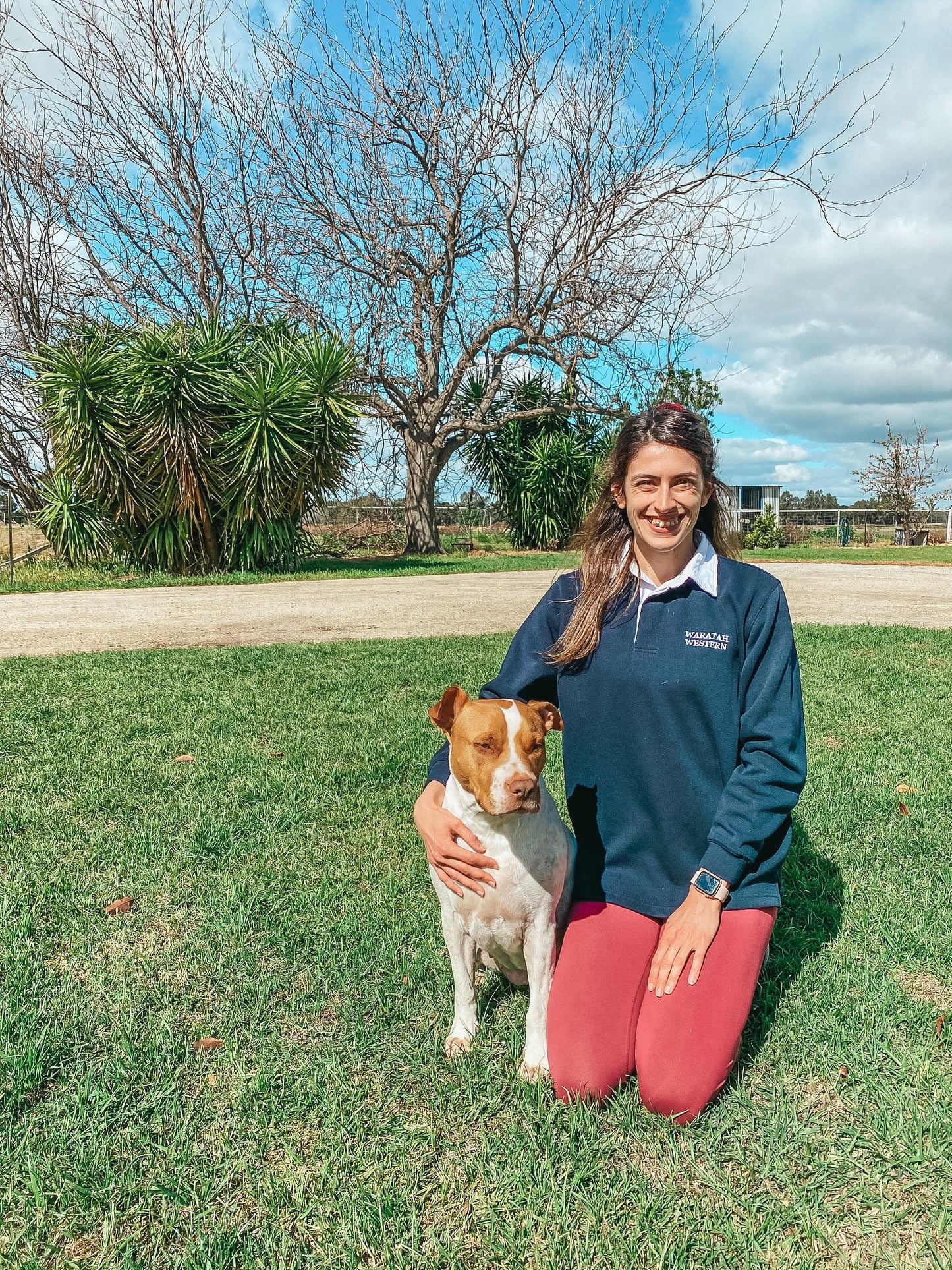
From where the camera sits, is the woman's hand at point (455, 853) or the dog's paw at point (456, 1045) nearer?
the woman's hand at point (455, 853)

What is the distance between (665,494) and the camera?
8.00 ft

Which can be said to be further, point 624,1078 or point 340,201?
point 340,201

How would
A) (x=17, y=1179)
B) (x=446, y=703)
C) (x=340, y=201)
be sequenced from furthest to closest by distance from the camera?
(x=340, y=201) → (x=446, y=703) → (x=17, y=1179)

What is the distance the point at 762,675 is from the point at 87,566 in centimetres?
1620

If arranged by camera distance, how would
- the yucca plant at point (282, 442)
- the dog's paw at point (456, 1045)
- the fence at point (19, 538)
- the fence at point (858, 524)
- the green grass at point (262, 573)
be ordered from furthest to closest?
the fence at point (858, 524) → the fence at point (19, 538) → the yucca plant at point (282, 442) → the green grass at point (262, 573) → the dog's paw at point (456, 1045)

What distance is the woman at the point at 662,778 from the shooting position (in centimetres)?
218

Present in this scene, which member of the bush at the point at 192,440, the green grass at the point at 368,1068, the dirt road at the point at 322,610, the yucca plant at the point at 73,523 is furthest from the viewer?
the yucca plant at the point at 73,523

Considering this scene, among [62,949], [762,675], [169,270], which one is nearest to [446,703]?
[762,675]

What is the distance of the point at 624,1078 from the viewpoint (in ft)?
7.43

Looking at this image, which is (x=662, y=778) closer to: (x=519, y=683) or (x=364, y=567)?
(x=519, y=683)

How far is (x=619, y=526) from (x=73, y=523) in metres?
15.3

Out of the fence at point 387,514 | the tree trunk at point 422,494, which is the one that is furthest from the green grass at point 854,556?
the tree trunk at point 422,494

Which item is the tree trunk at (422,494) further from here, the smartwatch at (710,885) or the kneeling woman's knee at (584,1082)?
the kneeling woman's knee at (584,1082)

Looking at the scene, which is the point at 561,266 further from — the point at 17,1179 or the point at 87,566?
the point at 17,1179
